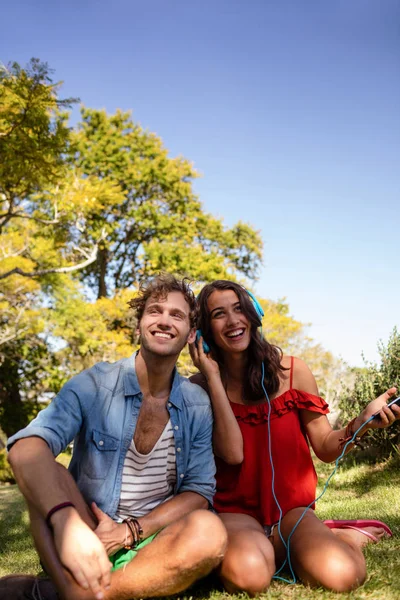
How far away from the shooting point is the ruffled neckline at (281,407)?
3367mm

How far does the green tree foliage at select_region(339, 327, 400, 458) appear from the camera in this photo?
6959mm

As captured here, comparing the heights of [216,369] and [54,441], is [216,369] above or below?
above

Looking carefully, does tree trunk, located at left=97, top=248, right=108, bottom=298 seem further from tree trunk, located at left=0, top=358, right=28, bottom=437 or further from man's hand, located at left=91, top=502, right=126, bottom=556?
man's hand, located at left=91, top=502, right=126, bottom=556

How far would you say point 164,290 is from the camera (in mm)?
3109

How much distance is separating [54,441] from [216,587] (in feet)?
3.81

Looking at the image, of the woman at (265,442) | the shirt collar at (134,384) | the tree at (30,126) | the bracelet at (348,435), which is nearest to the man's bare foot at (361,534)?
the woman at (265,442)

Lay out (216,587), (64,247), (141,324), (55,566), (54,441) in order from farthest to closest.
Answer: (64,247) → (141,324) → (216,587) → (54,441) → (55,566)

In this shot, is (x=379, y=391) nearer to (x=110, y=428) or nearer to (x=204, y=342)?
(x=204, y=342)

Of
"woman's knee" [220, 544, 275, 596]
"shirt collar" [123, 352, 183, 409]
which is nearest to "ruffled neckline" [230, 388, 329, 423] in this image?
"shirt collar" [123, 352, 183, 409]

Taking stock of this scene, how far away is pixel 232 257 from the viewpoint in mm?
24469

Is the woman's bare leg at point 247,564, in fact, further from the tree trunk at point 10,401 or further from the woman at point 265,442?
the tree trunk at point 10,401

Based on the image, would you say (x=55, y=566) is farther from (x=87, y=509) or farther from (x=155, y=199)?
(x=155, y=199)

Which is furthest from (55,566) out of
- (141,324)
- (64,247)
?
(64,247)

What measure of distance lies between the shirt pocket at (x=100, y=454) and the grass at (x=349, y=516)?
728 millimetres
